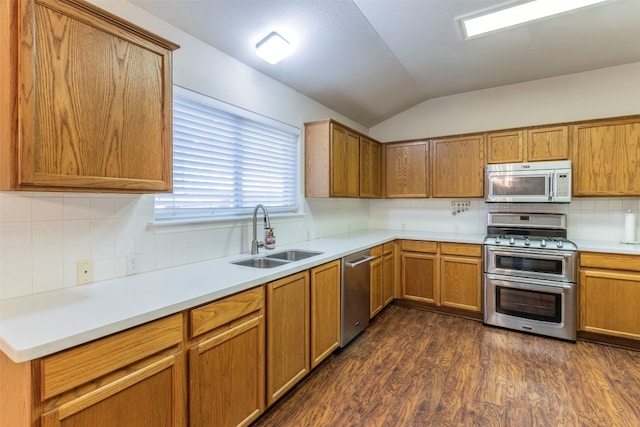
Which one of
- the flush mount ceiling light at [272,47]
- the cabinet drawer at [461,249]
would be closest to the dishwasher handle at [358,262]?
the cabinet drawer at [461,249]

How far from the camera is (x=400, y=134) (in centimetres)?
442

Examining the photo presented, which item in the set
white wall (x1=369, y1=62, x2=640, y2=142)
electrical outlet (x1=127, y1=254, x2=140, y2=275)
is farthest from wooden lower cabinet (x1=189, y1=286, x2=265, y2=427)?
white wall (x1=369, y1=62, x2=640, y2=142)

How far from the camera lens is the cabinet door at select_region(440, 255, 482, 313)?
11.1 feet

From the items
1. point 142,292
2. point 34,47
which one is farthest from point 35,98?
point 142,292

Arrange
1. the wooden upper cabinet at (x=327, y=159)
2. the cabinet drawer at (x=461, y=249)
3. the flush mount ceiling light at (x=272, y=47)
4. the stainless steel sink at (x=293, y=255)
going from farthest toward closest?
the cabinet drawer at (x=461, y=249) < the wooden upper cabinet at (x=327, y=159) < the stainless steel sink at (x=293, y=255) < the flush mount ceiling light at (x=272, y=47)

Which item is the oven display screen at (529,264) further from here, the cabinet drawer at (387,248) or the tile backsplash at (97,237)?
the cabinet drawer at (387,248)

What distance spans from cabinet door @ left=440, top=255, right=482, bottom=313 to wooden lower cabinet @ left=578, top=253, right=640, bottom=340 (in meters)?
0.86

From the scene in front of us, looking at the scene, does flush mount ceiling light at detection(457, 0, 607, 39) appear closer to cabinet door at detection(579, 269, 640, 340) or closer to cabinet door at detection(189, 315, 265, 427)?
cabinet door at detection(579, 269, 640, 340)

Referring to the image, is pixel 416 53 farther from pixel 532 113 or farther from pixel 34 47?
pixel 34 47

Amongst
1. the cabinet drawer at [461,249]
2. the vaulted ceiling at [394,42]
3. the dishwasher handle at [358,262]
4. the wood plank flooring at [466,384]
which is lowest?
the wood plank flooring at [466,384]

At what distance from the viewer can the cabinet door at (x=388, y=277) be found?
3.53 m

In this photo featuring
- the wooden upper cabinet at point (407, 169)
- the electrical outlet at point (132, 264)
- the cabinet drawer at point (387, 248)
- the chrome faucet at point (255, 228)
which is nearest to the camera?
the electrical outlet at point (132, 264)

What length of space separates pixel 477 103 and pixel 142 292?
411cm

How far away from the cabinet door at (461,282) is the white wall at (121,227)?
191cm
